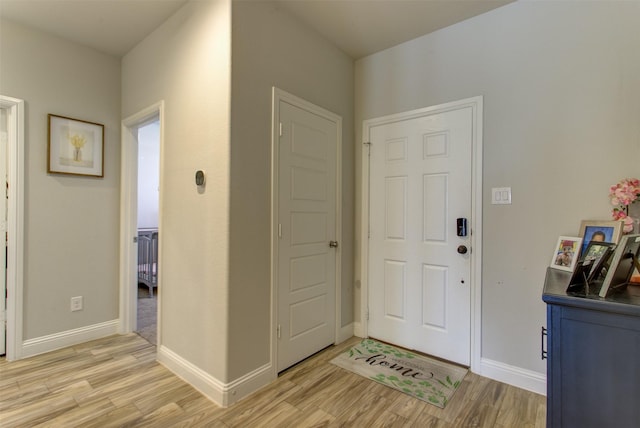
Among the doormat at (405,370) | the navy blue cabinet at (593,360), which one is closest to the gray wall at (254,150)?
the doormat at (405,370)

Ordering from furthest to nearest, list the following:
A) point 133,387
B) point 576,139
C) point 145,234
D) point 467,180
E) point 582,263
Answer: point 145,234, point 467,180, point 133,387, point 576,139, point 582,263

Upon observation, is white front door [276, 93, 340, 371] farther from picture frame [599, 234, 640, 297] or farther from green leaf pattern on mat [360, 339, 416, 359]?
picture frame [599, 234, 640, 297]

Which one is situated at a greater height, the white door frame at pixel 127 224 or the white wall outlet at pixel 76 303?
the white door frame at pixel 127 224

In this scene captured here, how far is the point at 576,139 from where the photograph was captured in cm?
190

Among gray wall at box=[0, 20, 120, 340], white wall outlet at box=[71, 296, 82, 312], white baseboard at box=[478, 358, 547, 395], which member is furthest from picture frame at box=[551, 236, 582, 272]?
white wall outlet at box=[71, 296, 82, 312]

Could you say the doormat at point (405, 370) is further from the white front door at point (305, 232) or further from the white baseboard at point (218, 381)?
the white baseboard at point (218, 381)

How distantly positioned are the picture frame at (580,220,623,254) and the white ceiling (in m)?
1.57

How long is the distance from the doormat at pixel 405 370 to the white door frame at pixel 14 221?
8.18 feet

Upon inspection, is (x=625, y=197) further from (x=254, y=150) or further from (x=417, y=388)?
(x=254, y=150)

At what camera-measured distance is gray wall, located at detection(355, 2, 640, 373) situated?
1.80 metres

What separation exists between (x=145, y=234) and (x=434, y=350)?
410cm

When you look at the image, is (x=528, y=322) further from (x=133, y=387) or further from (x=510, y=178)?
(x=133, y=387)

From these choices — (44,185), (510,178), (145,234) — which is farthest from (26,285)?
(510,178)

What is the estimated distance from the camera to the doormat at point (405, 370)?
2.00 meters
